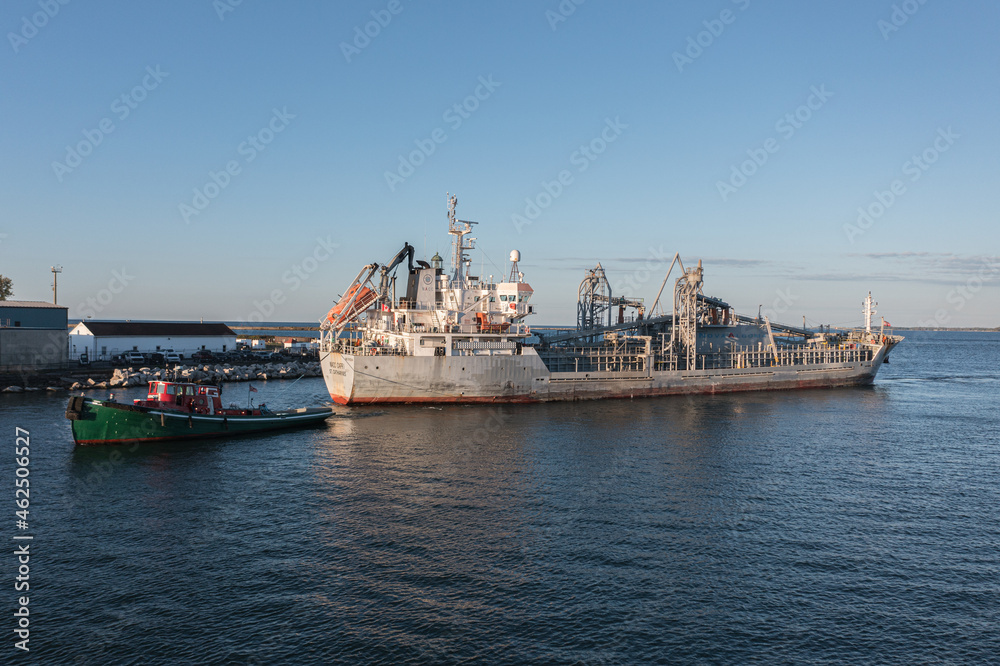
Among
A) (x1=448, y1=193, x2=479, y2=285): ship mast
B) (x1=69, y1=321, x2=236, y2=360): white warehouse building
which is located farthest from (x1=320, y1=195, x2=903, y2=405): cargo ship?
(x1=69, y1=321, x2=236, y2=360): white warehouse building

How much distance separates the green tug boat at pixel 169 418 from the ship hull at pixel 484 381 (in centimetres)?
839

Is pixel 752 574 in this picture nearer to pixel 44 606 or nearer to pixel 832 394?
pixel 44 606

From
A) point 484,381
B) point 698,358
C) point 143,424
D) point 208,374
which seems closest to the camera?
point 143,424

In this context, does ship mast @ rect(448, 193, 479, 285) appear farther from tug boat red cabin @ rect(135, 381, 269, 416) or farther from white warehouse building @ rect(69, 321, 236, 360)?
white warehouse building @ rect(69, 321, 236, 360)

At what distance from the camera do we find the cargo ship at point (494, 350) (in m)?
56.5

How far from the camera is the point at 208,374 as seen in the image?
76000 millimetres

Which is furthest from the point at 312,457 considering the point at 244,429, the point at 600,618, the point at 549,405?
the point at 549,405

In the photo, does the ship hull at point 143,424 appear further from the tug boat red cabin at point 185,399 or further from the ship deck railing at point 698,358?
the ship deck railing at point 698,358

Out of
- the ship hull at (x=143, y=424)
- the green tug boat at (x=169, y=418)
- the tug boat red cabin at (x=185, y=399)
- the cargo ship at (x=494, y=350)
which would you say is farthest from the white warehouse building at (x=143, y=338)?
the ship hull at (x=143, y=424)

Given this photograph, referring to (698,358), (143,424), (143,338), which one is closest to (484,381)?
(143,424)

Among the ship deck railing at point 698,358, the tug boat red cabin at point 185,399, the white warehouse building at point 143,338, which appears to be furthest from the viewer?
the white warehouse building at point 143,338

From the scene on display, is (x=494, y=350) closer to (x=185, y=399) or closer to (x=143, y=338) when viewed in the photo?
(x=185, y=399)

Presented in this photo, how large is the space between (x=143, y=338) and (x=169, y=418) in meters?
61.5

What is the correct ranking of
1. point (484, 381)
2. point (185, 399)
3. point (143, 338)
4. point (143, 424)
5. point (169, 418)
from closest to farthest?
point (143, 424) < point (169, 418) < point (185, 399) < point (484, 381) < point (143, 338)
